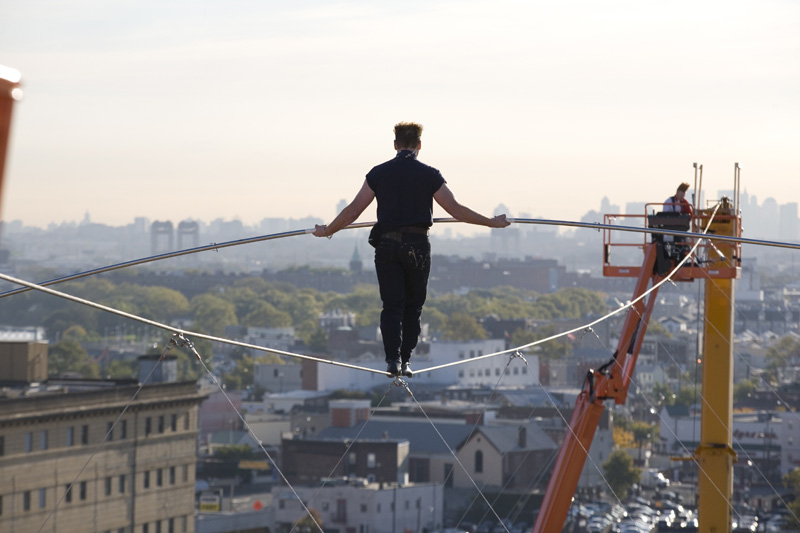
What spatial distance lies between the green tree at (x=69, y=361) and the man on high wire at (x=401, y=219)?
59.2 m

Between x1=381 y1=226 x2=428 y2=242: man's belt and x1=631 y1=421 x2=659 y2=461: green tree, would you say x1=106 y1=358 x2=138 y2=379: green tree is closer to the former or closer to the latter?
x1=631 y1=421 x2=659 y2=461: green tree

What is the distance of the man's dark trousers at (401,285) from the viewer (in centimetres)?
414

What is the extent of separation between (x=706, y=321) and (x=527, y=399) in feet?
148

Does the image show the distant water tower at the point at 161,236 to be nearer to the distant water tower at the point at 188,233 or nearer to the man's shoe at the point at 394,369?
the distant water tower at the point at 188,233

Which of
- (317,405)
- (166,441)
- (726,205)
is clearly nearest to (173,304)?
(317,405)

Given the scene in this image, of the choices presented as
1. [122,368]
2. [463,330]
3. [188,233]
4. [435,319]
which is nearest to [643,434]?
[122,368]

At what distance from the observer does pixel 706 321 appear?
30.6ft

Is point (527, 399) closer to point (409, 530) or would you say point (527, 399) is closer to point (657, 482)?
point (657, 482)

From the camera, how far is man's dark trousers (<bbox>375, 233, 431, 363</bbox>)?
4.14 m

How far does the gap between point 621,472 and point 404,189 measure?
1524 inches

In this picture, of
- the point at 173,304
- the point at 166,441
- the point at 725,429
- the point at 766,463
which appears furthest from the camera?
the point at 173,304

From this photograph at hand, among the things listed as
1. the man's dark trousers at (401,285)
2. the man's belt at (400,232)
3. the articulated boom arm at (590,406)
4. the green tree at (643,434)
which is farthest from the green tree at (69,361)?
the man's belt at (400,232)

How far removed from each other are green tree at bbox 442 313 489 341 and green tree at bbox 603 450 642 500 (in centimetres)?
4322

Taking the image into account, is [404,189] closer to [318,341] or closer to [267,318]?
[318,341]
